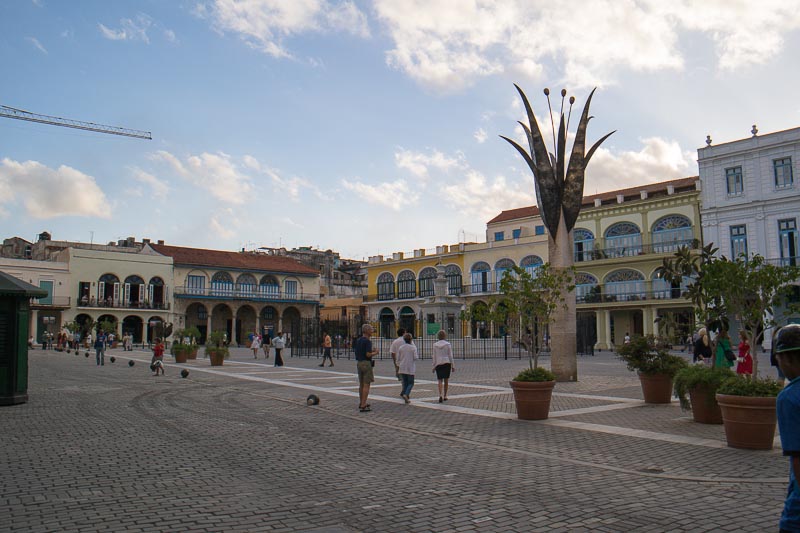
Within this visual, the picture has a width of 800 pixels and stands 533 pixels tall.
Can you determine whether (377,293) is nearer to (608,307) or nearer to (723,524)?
(608,307)

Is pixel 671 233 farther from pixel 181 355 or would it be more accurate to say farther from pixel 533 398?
pixel 533 398

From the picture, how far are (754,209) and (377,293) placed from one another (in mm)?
38198

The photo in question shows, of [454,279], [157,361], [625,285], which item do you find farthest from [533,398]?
[454,279]

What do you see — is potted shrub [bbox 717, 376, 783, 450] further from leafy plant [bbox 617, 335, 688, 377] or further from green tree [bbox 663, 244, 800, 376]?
leafy plant [bbox 617, 335, 688, 377]

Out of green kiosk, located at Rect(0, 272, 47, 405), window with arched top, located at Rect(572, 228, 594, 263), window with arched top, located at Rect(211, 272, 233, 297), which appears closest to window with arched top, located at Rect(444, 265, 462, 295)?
window with arched top, located at Rect(572, 228, 594, 263)

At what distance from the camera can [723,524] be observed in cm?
506

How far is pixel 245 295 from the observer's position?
6462cm

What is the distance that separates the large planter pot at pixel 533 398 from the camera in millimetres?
10688

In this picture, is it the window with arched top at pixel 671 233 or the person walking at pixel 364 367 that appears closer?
the person walking at pixel 364 367

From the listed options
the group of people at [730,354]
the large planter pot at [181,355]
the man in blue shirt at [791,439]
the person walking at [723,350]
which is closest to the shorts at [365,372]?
the group of people at [730,354]

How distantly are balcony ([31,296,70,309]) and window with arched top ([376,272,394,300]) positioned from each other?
29.0 m

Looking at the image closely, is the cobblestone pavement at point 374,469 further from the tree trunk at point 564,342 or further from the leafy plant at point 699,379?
the tree trunk at point 564,342

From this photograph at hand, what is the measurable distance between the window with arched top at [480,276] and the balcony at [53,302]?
3545cm

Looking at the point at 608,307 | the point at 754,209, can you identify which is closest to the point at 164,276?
the point at 608,307
